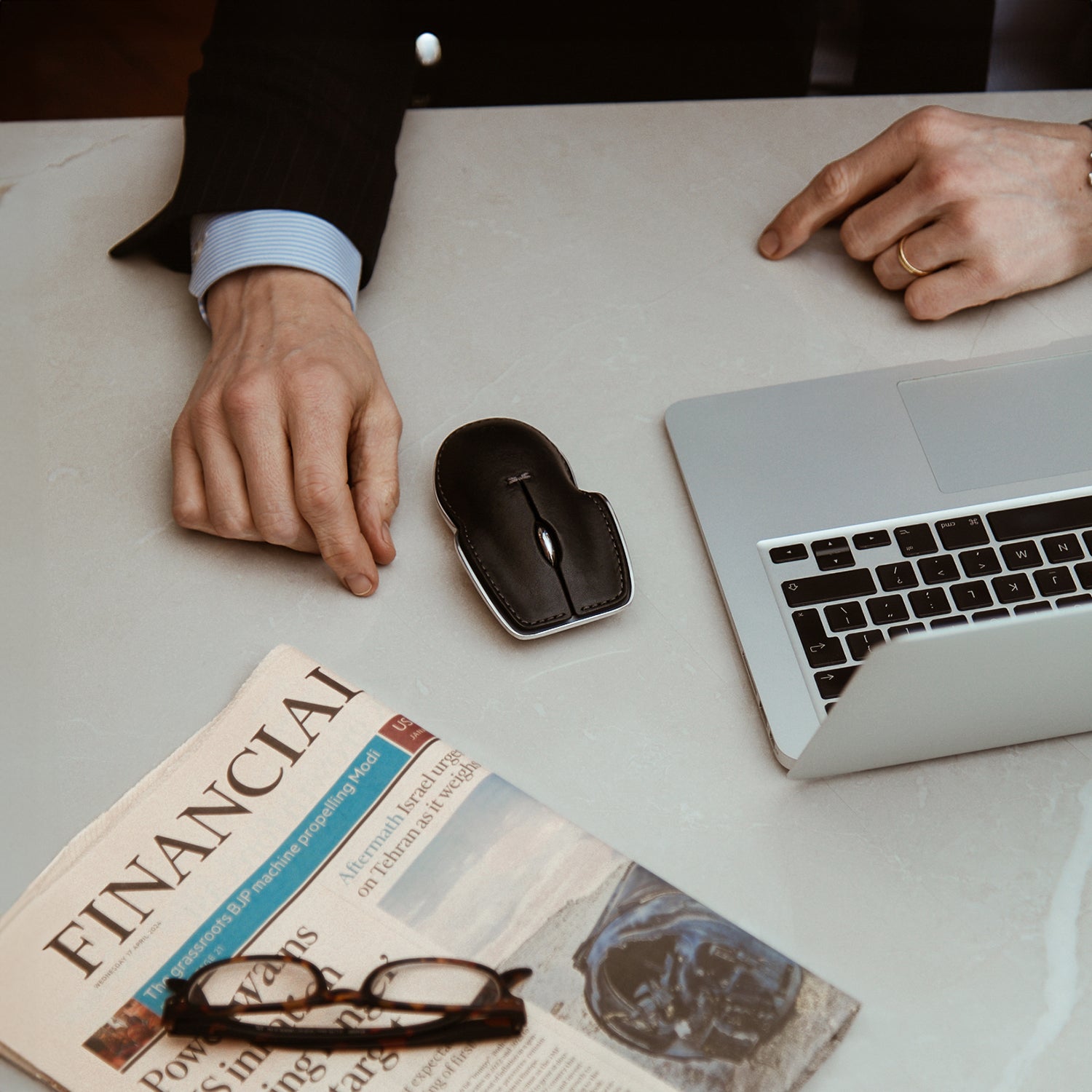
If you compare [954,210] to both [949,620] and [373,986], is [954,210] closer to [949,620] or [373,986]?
[949,620]

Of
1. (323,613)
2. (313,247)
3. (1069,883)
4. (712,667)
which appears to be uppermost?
(313,247)

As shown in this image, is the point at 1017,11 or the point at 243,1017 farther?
the point at 1017,11

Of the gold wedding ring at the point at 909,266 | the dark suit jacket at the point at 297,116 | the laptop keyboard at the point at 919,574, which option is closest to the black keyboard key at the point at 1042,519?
the laptop keyboard at the point at 919,574

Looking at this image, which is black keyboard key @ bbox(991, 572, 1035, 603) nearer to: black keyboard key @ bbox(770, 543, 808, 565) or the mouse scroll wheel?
black keyboard key @ bbox(770, 543, 808, 565)

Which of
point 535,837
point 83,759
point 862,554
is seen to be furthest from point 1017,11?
point 83,759

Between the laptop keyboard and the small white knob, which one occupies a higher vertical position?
the small white knob

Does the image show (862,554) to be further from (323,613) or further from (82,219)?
(82,219)

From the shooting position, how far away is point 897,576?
1.97ft

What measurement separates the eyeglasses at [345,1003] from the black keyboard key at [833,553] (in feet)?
Result: 0.97

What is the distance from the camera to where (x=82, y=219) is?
786mm

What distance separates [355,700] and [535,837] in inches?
5.2

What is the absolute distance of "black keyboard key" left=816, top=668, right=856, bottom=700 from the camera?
1.84 ft

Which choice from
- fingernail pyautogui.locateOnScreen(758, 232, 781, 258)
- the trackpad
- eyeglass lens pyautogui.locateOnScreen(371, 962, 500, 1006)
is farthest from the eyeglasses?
fingernail pyautogui.locateOnScreen(758, 232, 781, 258)

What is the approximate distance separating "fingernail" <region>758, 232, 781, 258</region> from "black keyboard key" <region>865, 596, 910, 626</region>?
12.5 inches
